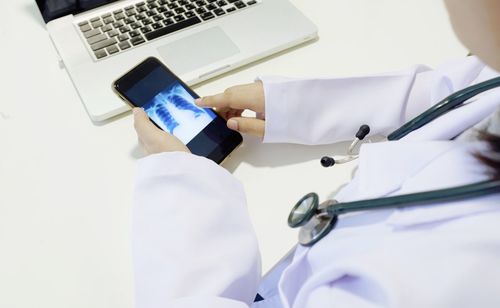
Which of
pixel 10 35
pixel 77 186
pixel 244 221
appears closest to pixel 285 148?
pixel 244 221

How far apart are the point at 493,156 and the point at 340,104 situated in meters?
0.30

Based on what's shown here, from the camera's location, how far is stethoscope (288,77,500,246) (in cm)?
37

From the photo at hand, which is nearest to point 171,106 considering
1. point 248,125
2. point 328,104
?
point 248,125

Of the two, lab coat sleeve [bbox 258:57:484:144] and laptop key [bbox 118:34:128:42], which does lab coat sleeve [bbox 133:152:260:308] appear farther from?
laptop key [bbox 118:34:128:42]

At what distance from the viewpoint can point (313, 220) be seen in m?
0.47

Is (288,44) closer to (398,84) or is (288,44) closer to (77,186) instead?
(398,84)

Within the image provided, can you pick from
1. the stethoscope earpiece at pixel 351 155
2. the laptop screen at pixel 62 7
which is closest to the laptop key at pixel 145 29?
the laptop screen at pixel 62 7

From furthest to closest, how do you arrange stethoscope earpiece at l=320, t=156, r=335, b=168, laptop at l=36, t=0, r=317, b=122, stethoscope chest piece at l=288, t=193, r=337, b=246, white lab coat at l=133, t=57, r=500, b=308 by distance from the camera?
laptop at l=36, t=0, r=317, b=122, stethoscope earpiece at l=320, t=156, r=335, b=168, stethoscope chest piece at l=288, t=193, r=337, b=246, white lab coat at l=133, t=57, r=500, b=308

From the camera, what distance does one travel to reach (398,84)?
0.66 meters

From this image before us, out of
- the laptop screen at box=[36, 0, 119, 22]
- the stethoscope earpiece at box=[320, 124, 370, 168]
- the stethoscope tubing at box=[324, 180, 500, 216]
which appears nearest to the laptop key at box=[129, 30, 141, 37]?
the laptop screen at box=[36, 0, 119, 22]

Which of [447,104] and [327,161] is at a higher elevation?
[447,104]

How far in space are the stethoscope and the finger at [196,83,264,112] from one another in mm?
207

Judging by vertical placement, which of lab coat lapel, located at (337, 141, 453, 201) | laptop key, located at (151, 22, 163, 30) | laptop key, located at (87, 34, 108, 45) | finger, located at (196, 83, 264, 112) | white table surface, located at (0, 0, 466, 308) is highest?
lab coat lapel, located at (337, 141, 453, 201)

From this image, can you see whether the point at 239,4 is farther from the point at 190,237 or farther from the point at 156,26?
the point at 190,237
